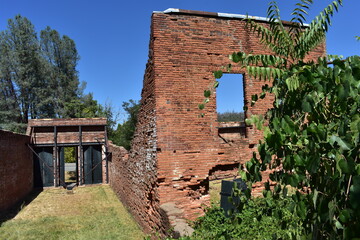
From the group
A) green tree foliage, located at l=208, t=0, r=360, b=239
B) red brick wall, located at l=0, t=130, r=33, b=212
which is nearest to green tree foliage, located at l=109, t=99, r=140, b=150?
red brick wall, located at l=0, t=130, r=33, b=212

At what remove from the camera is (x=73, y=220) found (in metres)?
9.73

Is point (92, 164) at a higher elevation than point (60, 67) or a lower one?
lower

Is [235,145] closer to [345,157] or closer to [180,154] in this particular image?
[180,154]

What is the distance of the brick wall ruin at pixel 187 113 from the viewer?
21.4ft

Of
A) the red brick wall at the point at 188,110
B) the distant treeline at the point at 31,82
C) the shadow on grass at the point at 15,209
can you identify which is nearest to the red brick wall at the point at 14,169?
the shadow on grass at the point at 15,209

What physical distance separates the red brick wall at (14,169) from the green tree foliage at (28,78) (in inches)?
955

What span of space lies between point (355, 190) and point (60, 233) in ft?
29.2

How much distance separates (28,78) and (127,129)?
69.1 feet

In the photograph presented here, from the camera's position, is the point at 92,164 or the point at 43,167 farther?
the point at 92,164

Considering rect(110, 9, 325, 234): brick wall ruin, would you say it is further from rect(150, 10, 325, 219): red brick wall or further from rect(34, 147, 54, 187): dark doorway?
rect(34, 147, 54, 187): dark doorway

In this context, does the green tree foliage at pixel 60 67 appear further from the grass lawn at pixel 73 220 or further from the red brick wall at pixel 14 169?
the grass lawn at pixel 73 220

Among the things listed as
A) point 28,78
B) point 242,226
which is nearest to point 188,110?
point 242,226

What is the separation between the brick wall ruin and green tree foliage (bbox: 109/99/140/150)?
18853 mm

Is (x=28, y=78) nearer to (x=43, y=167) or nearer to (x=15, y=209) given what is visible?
(x=43, y=167)
